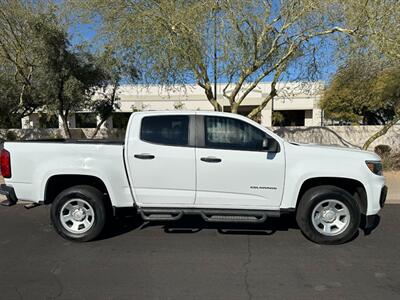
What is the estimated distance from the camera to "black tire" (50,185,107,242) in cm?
483

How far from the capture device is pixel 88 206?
4.92 metres

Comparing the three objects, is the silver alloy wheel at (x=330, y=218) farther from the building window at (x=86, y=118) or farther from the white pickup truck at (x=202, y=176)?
the building window at (x=86, y=118)

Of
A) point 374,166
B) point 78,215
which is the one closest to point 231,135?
point 374,166

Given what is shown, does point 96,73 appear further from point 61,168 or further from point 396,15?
point 396,15

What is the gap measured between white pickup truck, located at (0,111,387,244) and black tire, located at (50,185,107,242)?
0.01m

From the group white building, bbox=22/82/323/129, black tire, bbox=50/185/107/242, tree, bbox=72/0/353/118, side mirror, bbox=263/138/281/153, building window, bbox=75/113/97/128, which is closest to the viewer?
Answer: side mirror, bbox=263/138/281/153

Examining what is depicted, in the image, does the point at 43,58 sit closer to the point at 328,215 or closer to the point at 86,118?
the point at 86,118

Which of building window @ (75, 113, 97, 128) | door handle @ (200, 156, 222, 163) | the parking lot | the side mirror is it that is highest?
building window @ (75, 113, 97, 128)

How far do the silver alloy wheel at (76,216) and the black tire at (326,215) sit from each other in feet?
10.1

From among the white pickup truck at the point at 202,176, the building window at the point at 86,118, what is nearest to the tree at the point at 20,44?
the building window at the point at 86,118

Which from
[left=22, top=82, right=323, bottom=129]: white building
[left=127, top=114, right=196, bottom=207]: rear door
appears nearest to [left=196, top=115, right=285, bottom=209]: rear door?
[left=127, top=114, right=196, bottom=207]: rear door

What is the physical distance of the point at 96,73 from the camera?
12.2 meters

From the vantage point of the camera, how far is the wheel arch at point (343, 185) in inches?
187

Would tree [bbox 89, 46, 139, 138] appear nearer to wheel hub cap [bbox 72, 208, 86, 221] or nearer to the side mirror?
wheel hub cap [bbox 72, 208, 86, 221]
